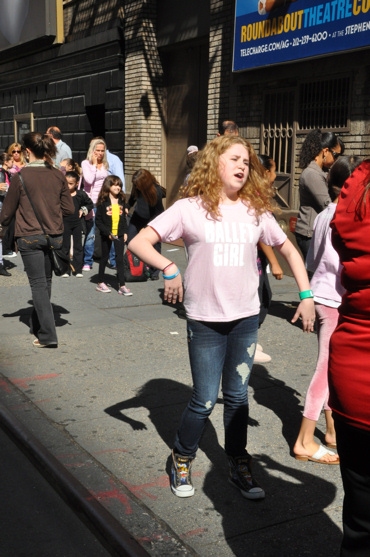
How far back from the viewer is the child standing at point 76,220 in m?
10.6

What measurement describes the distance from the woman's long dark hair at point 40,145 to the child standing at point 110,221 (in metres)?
2.86

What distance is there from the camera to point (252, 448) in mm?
4586

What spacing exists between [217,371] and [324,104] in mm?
7626

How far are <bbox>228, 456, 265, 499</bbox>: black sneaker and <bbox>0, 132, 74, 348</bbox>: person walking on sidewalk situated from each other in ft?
10.6

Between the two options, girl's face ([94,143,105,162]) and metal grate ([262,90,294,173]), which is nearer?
metal grate ([262,90,294,173])

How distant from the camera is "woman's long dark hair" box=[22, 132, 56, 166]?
6797mm

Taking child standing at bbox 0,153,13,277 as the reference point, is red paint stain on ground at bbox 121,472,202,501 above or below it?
below

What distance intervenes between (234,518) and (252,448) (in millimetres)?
917

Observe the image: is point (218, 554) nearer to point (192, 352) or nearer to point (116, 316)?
point (192, 352)

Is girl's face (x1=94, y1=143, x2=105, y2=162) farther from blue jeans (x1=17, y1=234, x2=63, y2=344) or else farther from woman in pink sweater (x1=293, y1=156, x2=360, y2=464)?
woman in pink sweater (x1=293, y1=156, x2=360, y2=464)

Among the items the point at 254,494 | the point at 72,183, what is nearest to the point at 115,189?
the point at 72,183

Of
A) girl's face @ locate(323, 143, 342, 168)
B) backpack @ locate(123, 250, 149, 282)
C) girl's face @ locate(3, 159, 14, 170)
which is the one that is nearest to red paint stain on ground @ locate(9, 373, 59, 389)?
girl's face @ locate(323, 143, 342, 168)

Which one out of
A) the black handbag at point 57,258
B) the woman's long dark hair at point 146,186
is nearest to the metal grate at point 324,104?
the woman's long dark hair at point 146,186

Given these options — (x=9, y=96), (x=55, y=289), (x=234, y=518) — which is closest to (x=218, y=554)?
(x=234, y=518)
